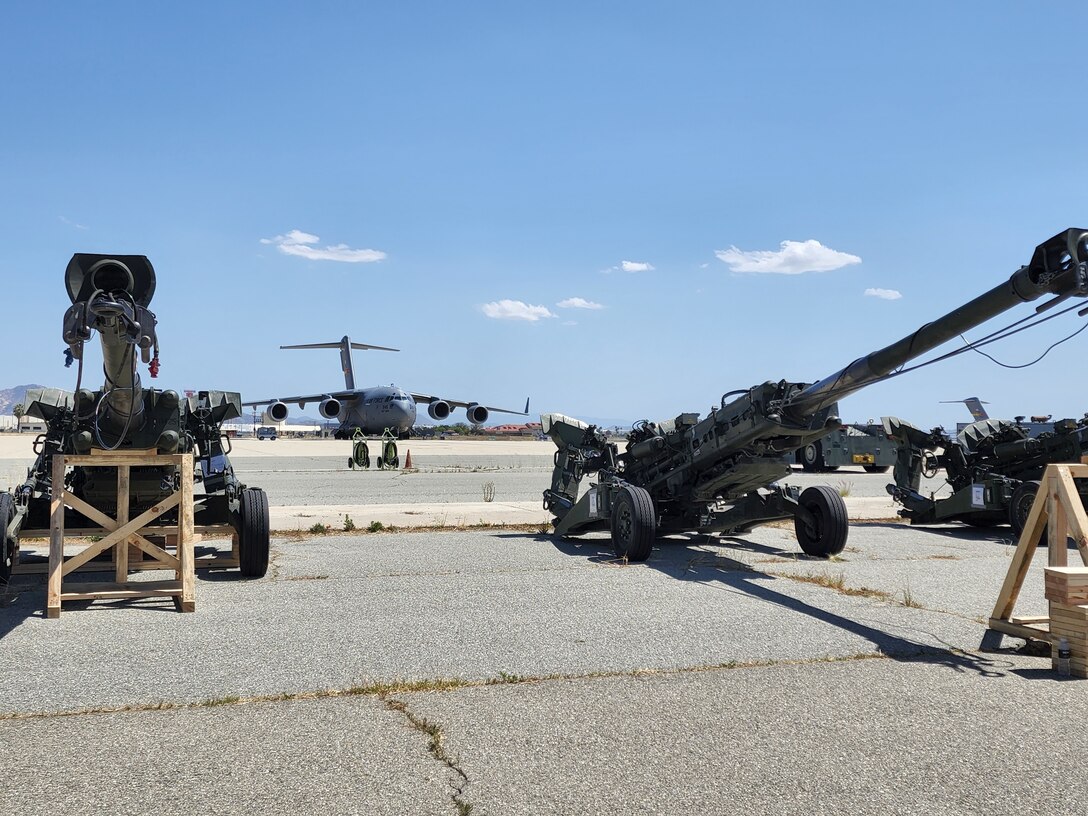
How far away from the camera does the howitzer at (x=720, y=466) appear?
9055 millimetres

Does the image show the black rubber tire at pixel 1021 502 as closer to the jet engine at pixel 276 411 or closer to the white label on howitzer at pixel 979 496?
the white label on howitzer at pixel 979 496

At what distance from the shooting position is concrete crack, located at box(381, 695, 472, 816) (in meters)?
3.69

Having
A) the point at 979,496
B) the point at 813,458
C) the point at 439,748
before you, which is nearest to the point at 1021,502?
the point at 979,496

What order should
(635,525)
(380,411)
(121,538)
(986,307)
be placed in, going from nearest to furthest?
(986,307) < (121,538) < (635,525) < (380,411)

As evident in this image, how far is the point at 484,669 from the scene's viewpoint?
5.75 m

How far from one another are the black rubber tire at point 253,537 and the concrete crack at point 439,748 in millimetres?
4394

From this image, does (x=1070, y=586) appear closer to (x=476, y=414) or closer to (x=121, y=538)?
(x=121, y=538)

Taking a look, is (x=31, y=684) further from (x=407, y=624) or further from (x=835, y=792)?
(x=835, y=792)

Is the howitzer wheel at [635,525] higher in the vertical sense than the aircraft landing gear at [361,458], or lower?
lower

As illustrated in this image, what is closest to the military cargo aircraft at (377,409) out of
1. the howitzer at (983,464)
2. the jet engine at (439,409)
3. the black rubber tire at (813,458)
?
the jet engine at (439,409)

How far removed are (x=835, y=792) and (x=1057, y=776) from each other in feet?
3.37

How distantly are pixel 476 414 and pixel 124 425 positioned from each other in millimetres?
36451

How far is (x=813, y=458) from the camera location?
32.3 m

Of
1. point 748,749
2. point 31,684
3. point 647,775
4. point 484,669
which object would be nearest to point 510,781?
point 647,775
